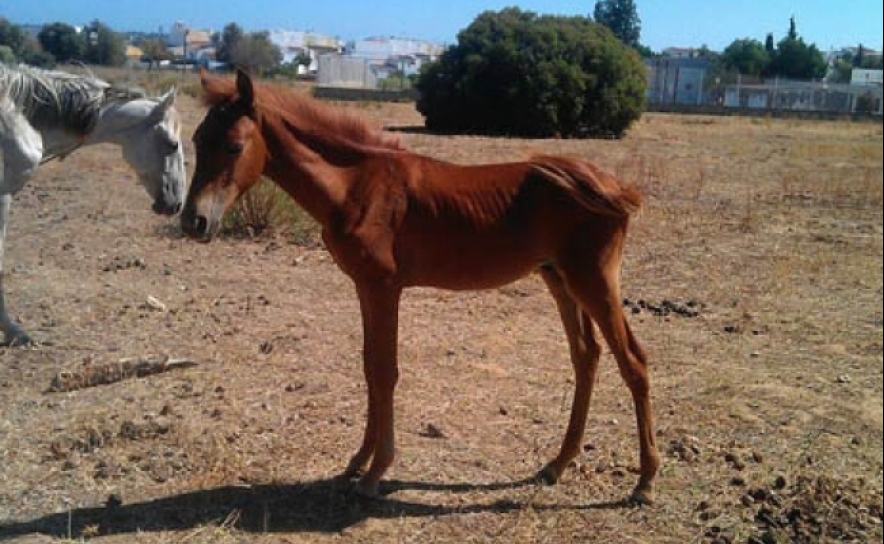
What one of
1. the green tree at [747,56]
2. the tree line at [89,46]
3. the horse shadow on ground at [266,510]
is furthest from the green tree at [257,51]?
the green tree at [747,56]

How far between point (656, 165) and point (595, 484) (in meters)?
11.7

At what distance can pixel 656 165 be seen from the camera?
14562mm

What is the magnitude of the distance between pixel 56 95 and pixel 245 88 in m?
2.44

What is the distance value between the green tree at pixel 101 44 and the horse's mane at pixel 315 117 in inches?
113

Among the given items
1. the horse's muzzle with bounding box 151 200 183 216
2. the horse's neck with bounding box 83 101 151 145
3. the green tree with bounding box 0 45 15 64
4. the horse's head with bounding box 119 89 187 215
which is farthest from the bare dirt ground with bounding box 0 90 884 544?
the green tree with bounding box 0 45 15 64

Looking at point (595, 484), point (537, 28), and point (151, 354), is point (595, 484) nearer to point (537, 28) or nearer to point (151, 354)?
point (151, 354)

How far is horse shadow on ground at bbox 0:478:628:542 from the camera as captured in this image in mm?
3227

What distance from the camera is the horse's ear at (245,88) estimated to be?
3.06m

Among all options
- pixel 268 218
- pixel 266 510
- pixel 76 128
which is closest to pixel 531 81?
pixel 268 218

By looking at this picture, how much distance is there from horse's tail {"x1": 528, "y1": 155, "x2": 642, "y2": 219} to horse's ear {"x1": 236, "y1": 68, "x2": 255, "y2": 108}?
1.20 metres

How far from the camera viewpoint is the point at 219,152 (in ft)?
10.2

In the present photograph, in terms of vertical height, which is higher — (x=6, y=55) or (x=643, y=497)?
(x=6, y=55)

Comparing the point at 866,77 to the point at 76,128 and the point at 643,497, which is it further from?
the point at 76,128

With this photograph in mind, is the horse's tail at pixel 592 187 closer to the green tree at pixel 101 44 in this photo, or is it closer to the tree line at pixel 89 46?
the tree line at pixel 89 46
